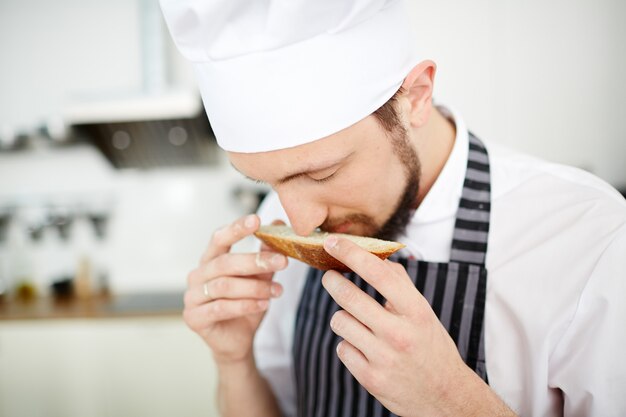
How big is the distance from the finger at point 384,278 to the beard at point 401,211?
253mm

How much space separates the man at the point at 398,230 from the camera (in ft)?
2.54

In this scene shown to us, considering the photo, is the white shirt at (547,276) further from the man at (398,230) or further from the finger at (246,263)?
the finger at (246,263)

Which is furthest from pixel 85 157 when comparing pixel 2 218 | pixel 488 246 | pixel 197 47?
pixel 488 246

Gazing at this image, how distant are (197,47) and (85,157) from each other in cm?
294

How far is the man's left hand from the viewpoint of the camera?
75cm

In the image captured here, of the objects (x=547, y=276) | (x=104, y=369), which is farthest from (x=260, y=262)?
(x=104, y=369)

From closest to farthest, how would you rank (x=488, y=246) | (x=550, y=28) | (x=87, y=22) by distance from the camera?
(x=488, y=246), (x=550, y=28), (x=87, y=22)

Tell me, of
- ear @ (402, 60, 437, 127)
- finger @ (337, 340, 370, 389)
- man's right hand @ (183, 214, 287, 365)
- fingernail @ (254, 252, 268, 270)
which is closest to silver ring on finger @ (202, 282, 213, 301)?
man's right hand @ (183, 214, 287, 365)

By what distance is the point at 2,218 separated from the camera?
338 centimetres

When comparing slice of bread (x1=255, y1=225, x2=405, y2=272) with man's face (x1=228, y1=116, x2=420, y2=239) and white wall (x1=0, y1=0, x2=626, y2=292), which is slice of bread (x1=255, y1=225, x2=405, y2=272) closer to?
man's face (x1=228, y1=116, x2=420, y2=239)

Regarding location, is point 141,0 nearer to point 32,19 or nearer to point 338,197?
point 32,19

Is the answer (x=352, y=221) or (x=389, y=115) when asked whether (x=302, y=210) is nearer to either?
(x=352, y=221)

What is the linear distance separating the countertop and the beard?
78.5 inches

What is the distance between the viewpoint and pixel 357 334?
2.56 ft
